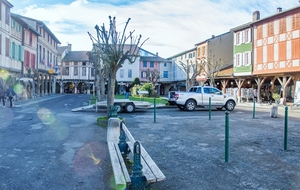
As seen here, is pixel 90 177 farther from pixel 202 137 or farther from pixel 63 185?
pixel 202 137

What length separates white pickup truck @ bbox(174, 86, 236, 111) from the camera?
18.4m

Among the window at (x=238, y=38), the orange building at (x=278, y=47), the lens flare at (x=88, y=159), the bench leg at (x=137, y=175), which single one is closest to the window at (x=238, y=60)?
the window at (x=238, y=38)

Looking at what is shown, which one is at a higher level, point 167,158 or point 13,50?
point 13,50

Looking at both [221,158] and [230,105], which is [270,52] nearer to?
[230,105]

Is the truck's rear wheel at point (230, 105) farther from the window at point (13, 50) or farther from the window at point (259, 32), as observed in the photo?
the window at point (13, 50)

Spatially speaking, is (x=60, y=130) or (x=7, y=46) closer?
(x=60, y=130)

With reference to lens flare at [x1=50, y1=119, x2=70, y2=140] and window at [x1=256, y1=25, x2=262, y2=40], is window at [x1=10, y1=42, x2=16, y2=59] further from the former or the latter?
window at [x1=256, y1=25, x2=262, y2=40]

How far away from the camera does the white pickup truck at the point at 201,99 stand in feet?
60.5

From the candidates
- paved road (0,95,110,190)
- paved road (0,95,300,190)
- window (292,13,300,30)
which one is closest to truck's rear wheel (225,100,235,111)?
paved road (0,95,300,190)

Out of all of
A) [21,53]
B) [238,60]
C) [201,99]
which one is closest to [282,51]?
[238,60]

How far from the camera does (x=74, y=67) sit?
56.5 meters

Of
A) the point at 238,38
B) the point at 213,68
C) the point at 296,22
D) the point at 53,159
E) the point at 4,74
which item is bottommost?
the point at 53,159

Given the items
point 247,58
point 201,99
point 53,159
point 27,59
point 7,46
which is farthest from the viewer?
point 27,59

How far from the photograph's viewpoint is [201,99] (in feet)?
61.5
